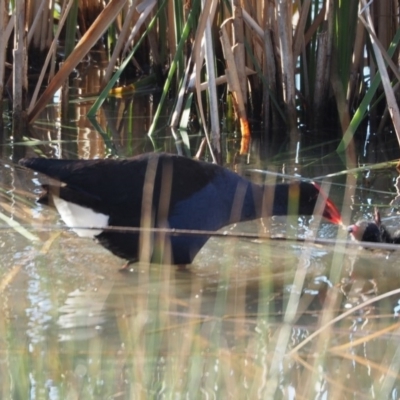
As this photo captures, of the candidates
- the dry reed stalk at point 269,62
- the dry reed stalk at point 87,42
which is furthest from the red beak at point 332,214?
the dry reed stalk at point 87,42

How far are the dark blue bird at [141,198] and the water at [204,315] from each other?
0.34 ft

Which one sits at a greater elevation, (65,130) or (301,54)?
(301,54)

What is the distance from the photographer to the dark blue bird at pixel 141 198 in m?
2.66

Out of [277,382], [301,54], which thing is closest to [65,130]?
[301,54]

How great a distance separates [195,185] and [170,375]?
3.46 feet

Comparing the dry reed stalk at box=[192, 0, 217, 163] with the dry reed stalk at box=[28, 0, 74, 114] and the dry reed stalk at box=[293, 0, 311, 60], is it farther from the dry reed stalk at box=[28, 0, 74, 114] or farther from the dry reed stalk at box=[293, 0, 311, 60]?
the dry reed stalk at box=[28, 0, 74, 114]

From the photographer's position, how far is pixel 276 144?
4059mm

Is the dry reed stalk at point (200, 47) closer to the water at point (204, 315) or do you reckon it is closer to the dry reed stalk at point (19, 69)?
the water at point (204, 315)

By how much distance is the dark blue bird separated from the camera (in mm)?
2662

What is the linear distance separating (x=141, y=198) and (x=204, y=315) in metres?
0.66

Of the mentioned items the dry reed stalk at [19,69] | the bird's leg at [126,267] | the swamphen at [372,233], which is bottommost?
the bird's leg at [126,267]

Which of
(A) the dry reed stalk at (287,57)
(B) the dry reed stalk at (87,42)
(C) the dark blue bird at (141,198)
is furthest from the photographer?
(A) the dry reed stalk at (287,57)

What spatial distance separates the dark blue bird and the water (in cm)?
10

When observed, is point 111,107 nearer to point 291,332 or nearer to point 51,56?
point 51,56
